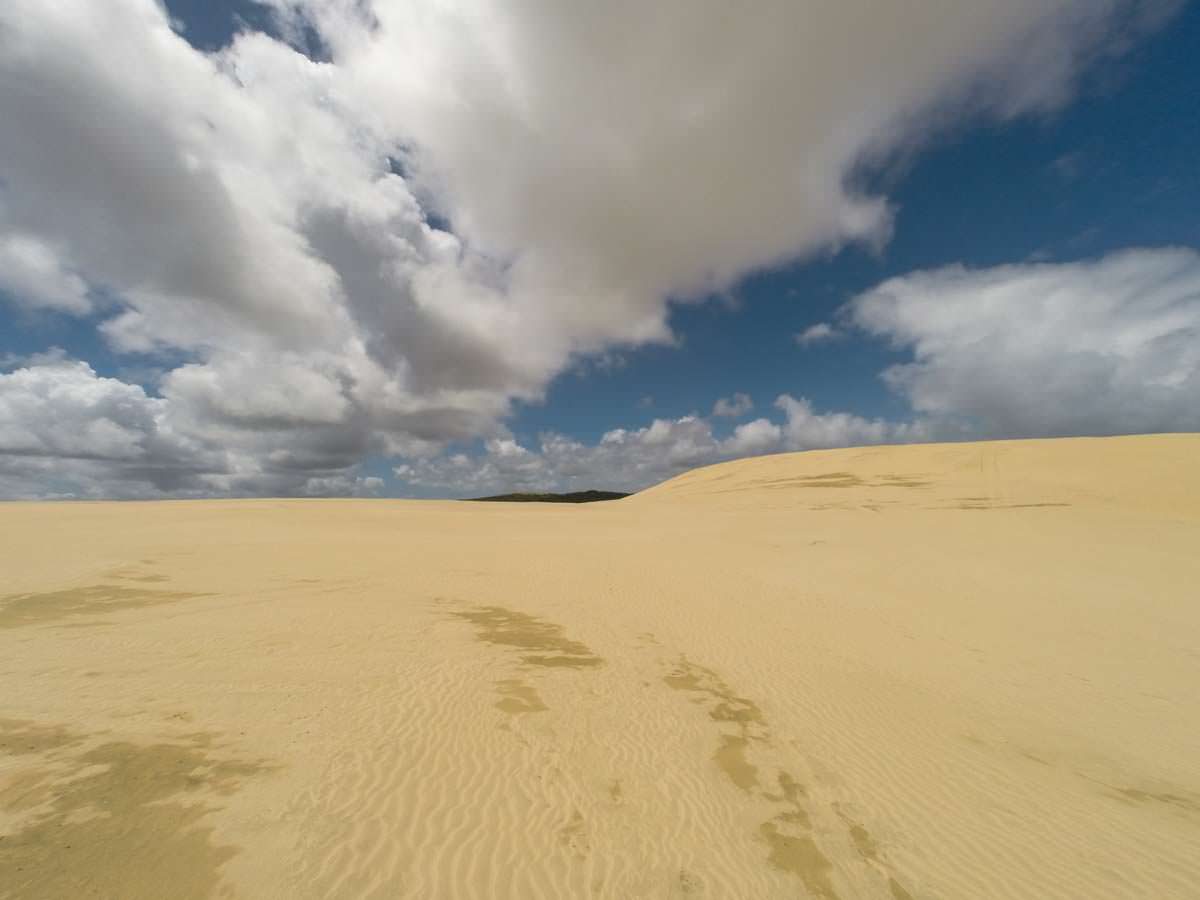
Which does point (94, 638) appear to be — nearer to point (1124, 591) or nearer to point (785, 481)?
point (1124, 591)

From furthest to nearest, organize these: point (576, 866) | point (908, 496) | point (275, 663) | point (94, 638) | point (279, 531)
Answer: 1. point (908, 496)
2. point (279, 531)
3. point (94, 638)
4. point (275, 663)
5. point (576, 866)

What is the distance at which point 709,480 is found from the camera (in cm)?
5978

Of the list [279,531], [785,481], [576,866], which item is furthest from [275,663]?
[785,481]

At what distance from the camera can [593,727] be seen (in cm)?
826

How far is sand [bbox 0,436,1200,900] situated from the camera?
17.5 feet

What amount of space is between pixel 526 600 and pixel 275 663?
738cm

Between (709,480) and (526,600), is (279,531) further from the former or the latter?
(709,480)

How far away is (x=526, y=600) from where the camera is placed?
15930 millimetres

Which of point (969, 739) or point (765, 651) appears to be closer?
point (969, 739)

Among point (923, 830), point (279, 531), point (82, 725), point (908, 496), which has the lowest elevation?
point (923, 830)

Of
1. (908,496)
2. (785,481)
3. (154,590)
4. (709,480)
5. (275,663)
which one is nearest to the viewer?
(275,663)

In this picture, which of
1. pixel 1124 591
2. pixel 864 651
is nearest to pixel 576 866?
pixel 864 651

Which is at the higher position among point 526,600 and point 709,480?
point 709,480

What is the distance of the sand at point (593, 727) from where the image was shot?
17.5ft
